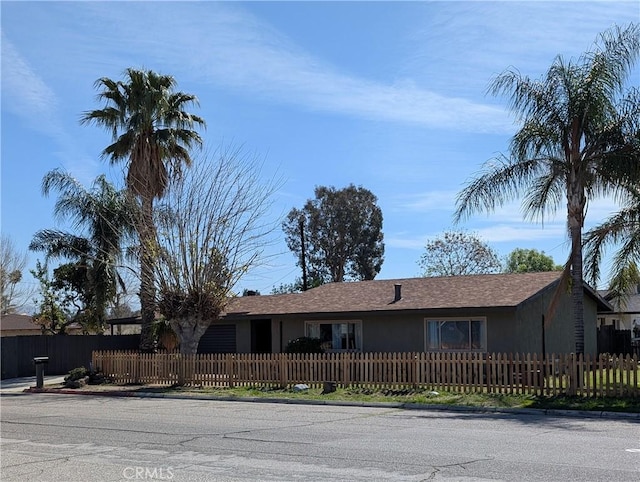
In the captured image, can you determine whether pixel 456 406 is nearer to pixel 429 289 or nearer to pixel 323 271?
pixel 429 289

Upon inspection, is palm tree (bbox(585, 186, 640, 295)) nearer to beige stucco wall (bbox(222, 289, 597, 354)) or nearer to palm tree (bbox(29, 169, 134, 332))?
beige stucco wall (bbox(222, 289, 597, 354))

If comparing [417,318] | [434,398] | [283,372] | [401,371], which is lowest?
[434,398]

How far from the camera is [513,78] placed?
2244 centimetres

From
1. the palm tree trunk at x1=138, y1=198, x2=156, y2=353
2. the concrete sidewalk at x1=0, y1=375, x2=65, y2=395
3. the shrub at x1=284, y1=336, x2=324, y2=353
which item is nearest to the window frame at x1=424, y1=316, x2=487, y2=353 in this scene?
the shrub at x1=284, y1=336, x2=324, y2=353

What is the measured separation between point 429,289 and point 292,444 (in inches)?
738

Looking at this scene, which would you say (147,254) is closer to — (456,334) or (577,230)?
(456,334)

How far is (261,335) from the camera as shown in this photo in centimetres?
3484

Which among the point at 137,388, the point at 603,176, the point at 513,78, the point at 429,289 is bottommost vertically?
the point at 137,388

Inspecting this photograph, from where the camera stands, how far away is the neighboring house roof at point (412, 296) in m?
27.2

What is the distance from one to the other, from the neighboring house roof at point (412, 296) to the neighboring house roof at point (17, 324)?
65.2 feet

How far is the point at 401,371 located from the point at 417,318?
17.4 feet

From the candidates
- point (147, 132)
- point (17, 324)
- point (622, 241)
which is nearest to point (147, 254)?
point (147, 132)

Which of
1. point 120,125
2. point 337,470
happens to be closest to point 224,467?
point 337,470

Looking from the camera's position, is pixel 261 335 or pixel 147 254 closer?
pixel 147 254
